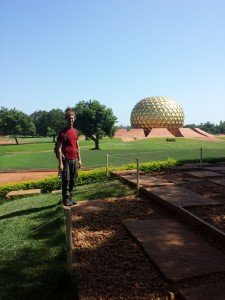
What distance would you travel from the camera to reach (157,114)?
270ft

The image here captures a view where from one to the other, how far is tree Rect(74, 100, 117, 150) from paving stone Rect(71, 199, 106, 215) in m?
35.6

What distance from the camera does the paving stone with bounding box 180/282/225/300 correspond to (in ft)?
10.2

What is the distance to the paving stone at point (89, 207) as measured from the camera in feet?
21.5

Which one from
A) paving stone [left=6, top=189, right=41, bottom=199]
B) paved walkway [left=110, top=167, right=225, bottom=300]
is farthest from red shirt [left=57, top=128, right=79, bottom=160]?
paving stone [left=6, top=189, right=41, bottom=199]

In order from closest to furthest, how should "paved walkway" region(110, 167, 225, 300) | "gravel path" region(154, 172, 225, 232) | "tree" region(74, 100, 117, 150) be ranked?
1. "paved walkway" region(110, 167, 225, 300)
2. "gravel path" region(154, 172, 225, 232)
3. "tree" region(74, 100, 117, 150)

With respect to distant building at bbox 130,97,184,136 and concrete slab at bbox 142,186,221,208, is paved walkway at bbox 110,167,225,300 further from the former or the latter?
distant building at bbox 130,97,184,136

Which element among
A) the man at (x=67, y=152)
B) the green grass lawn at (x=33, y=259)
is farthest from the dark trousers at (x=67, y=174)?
the green grass lawn at (x=33, y=259)

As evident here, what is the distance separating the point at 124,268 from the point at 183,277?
2.50ft

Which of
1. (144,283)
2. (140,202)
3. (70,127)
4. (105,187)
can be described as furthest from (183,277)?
(105,187)

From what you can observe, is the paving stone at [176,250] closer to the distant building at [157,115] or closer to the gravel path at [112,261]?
the gravel path at [112,261]

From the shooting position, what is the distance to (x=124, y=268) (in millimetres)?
3904

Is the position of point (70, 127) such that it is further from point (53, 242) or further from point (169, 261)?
point (169, 261)

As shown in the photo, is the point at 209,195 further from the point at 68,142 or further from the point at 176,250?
the point at 68,142

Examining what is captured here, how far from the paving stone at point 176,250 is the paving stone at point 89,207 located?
124cm
